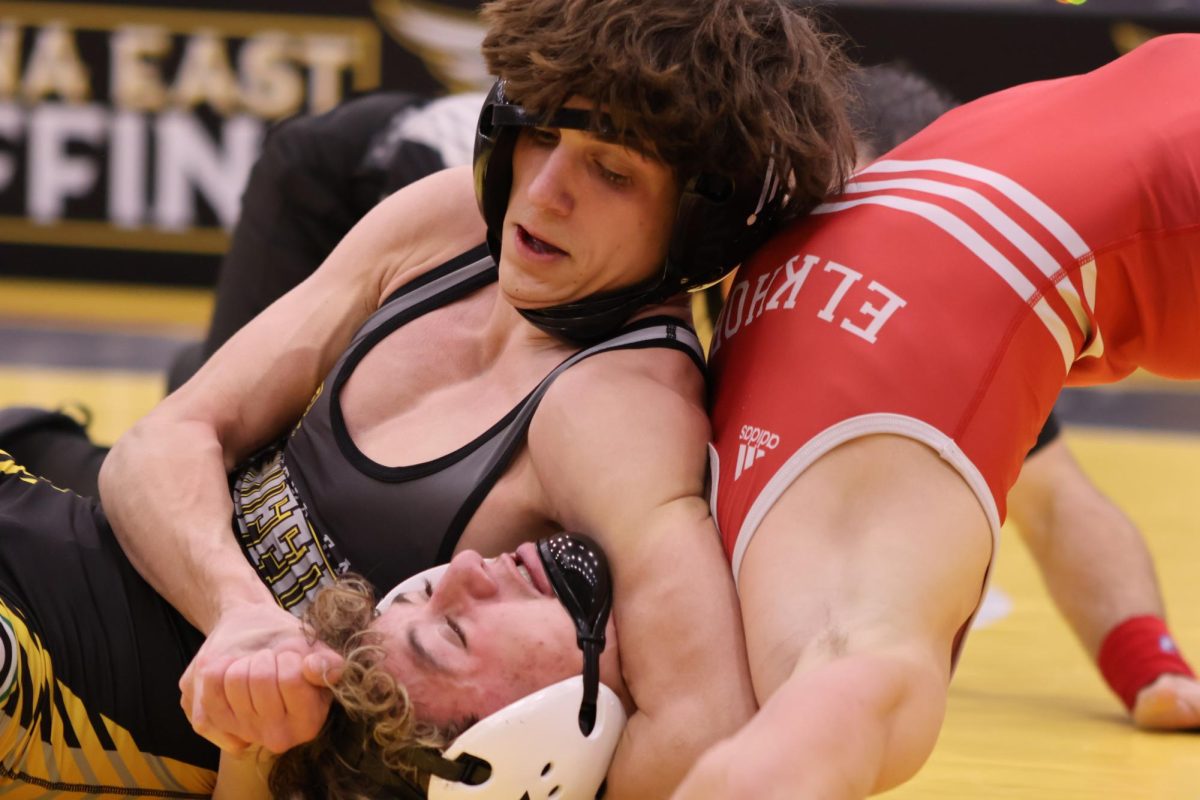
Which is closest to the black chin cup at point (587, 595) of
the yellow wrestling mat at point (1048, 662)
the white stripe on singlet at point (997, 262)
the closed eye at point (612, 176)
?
the closed eye at point (612, 176)

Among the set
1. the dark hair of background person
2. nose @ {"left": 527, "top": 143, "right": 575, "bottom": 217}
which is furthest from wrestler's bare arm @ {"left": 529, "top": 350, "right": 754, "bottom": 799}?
the dark hair of background person

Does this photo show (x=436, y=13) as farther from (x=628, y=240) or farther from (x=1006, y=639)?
(x=628, y=240)

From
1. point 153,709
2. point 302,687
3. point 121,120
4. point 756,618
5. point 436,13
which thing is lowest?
point 121,120

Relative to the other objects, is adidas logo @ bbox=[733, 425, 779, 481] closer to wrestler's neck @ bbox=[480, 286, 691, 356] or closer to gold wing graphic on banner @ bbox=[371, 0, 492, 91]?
wrestler's neck @ bbox=[480, 286, 691, 356]

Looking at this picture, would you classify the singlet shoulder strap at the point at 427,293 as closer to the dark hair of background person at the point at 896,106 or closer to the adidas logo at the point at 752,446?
the adidas logo at the point at 752,446

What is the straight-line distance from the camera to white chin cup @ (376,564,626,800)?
2178 millimetres

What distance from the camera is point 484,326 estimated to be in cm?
271

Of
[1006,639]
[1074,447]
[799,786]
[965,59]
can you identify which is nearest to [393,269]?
[799,786]

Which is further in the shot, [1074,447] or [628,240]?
[1074,447]

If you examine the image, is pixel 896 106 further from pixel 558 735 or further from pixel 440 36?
pixel 440 36

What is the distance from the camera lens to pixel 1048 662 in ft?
12.4

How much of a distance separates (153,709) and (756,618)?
980 millimetres

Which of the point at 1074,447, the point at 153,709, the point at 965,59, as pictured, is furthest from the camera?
the point at 965,59

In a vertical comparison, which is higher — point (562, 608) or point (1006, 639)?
point (562, 608)
